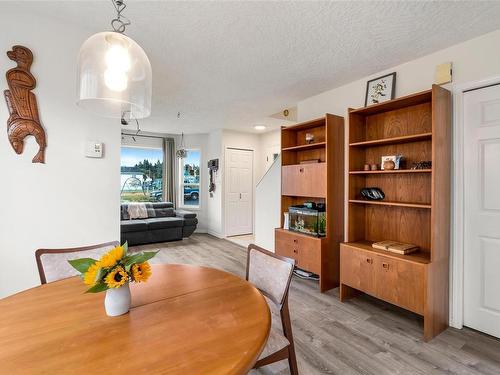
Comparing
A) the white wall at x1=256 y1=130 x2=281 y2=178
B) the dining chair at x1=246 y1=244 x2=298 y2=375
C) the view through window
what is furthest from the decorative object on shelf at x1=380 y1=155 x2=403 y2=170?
the view through window

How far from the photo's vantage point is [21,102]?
1892 mm

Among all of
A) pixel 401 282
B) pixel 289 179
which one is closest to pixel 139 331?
pixel 401 282

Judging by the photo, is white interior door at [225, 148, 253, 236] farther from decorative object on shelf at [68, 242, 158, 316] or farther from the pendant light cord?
decorative object on shelf at [68, 242, 158, 316]

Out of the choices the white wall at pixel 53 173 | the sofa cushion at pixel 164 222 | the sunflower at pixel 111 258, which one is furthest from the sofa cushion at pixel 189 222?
the sunflower at pixel 111 258

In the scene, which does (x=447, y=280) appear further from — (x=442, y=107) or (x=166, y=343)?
(x=166, y=343)

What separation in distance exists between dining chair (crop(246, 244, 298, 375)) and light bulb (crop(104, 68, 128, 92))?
1.21 meters

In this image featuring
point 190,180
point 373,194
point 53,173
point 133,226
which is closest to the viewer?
point 53,173

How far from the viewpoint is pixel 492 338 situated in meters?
2.18

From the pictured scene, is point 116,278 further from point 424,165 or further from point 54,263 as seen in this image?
point 424,165

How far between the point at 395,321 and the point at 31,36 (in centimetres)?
382

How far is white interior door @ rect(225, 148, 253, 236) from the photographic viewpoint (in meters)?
6.30

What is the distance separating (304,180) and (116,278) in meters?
2.71

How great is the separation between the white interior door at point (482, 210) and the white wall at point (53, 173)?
122 inches

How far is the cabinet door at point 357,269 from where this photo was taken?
2.56 m
